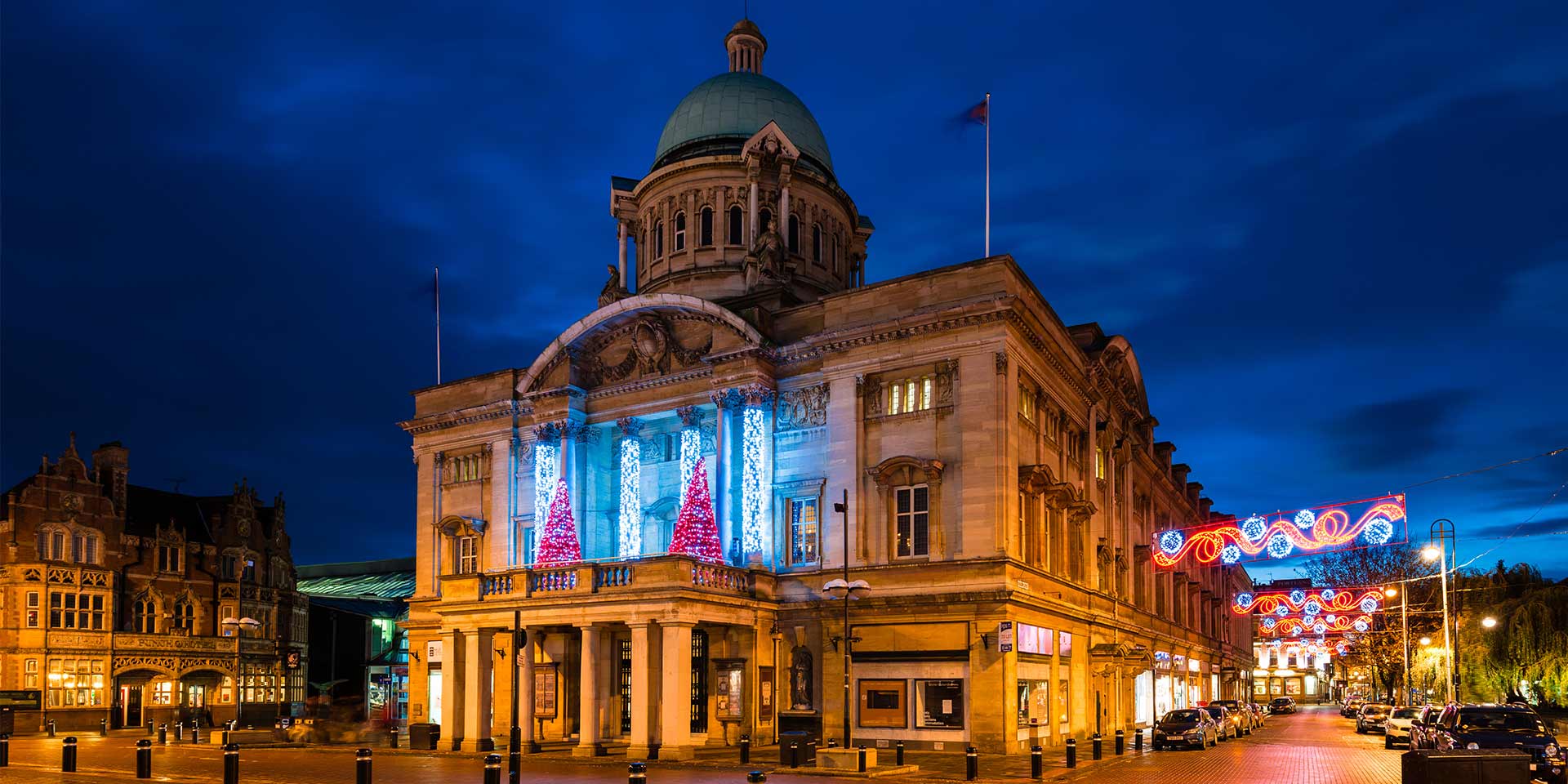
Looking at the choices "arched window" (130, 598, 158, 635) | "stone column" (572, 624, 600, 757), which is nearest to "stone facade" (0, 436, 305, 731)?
"arched window" (130, 598, 158, 635)

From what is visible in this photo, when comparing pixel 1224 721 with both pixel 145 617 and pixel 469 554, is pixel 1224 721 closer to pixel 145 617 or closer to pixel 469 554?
pixel 469 554

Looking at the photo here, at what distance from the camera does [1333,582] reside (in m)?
88.8

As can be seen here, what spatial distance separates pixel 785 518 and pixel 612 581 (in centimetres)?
703

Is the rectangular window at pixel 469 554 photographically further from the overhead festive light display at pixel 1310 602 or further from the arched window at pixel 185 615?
the overhead festive light display at pixel 1310 602

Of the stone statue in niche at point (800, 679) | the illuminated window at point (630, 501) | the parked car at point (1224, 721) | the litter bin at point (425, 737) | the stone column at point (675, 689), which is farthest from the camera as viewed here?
the parked car at point (1224, 721)

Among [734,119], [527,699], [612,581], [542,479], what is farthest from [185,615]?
[612,581]

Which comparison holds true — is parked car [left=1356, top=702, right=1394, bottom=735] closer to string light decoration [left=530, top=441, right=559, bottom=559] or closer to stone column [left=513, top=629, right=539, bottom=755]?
stone column [left=513, top=629, right=539, bottom=755]

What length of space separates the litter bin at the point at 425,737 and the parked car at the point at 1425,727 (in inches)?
1204

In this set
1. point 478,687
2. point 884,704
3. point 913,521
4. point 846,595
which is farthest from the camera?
point 478,687

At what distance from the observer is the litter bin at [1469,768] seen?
17.6 meters

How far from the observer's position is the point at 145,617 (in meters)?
69.3

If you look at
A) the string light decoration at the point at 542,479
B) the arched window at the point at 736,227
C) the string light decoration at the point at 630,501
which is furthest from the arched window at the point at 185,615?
the arched window at the point at 736,227

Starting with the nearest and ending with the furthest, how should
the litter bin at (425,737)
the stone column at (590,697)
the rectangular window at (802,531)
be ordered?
the stone column at (590,697) → the litter bin at (425,737) → the rectangular window at (802,531)

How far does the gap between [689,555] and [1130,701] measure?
25.8m
